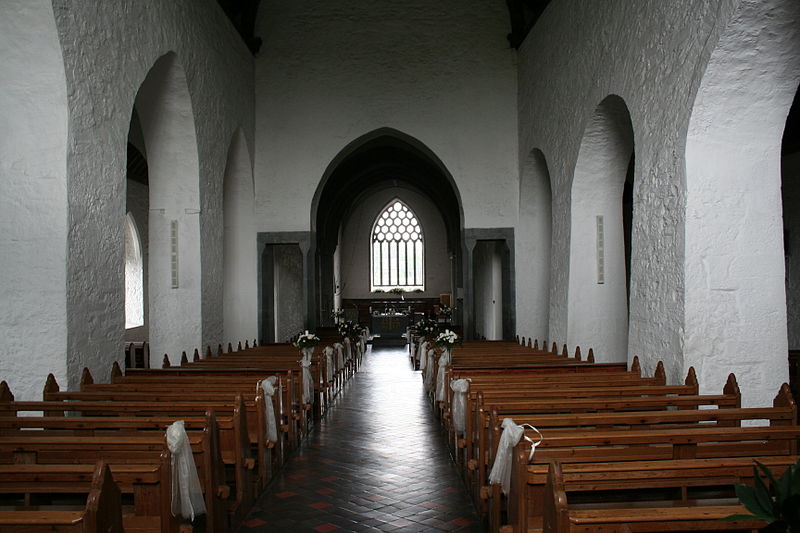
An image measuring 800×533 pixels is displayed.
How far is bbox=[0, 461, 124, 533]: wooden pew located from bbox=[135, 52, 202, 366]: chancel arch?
23.6ft

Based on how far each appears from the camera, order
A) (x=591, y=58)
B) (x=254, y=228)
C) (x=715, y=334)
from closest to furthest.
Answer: (x=715, y=334) < (x=591, y=58) < (x=254, y=228)

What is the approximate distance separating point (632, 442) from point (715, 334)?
2756 mm

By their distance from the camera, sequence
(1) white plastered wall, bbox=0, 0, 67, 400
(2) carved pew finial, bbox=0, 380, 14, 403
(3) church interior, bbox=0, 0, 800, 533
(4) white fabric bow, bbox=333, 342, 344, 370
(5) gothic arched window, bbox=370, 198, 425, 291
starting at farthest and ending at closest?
(5) gothic arched window, bbox=370, 198, 425, 291 < (4) white fabric bow, bbox=333, 342, 344, 370 < (1) white plastered wall, bbox=0, 0, 67, 400 < (3) church interior, bbox=0, 0, 800, 533 < (2) carved pew finial, bbox=0, 380, 14, 403

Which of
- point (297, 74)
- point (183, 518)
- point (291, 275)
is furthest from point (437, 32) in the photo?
point (183, 518)

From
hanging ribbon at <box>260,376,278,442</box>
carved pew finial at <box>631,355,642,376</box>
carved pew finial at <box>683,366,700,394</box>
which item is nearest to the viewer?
carved pew finial at <box>683,366,700,394</box>

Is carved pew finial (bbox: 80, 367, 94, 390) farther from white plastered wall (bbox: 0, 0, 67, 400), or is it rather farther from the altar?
the altar

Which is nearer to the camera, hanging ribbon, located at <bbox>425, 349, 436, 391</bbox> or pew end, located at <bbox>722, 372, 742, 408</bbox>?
pew end, located at <bbox>722, 372, 742, 408</bbox>

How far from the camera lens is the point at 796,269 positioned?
1156 cm

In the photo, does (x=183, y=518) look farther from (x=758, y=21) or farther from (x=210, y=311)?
(x=210, y=311)

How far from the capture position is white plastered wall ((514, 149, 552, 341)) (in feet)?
44.0

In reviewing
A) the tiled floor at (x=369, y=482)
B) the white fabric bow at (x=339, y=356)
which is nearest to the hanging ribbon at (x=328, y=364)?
the tiled floor at (x=369, y=482)

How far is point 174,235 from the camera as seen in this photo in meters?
9.65

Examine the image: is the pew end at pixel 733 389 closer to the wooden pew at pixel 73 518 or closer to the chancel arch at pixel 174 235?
the wooden pew at pixel 73 518

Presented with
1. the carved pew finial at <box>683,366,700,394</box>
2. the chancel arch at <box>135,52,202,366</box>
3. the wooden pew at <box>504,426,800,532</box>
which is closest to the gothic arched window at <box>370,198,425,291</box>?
the chancel arch at <box>135,52,202,366</box>
